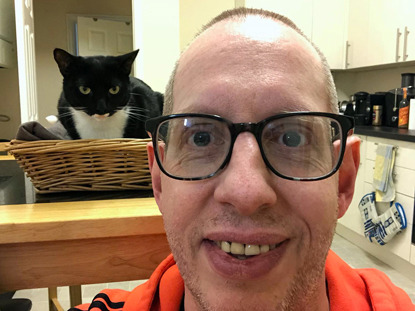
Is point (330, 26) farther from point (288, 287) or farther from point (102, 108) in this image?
point (288, 287)

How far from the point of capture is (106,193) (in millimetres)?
891

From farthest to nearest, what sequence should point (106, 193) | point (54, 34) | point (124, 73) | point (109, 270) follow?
point (54, 34), point (124, 73), point (106, 193), point (109, 270)

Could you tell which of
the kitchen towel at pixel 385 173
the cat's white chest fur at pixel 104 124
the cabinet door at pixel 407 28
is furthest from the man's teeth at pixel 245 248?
the cabinet door at pixel 407 28

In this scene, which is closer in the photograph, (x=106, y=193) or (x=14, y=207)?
(x=14, y=207)

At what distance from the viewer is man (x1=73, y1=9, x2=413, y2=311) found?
0.47 m

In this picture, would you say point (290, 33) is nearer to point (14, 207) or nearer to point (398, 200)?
point (14, 207)

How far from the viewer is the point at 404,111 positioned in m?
2.62

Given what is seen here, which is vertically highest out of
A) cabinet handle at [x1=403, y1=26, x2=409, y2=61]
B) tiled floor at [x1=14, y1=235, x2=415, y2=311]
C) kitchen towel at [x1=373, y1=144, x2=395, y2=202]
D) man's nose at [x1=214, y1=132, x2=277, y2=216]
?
cabinet handle at [x1=403, y1=26, x2=409, y2=61]

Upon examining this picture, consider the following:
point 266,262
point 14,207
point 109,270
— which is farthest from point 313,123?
point 14,207

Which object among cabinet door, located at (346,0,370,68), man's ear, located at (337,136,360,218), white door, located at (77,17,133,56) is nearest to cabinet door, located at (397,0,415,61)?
cabinet door, located at (346,0,370,68)

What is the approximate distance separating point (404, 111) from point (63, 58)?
8.18ft

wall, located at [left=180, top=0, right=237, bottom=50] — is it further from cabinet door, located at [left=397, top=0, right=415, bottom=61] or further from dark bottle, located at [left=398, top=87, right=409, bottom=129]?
dark bottle, located at [left=398, top=87, right=409, bottom=129]

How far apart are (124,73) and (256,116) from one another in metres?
0.71

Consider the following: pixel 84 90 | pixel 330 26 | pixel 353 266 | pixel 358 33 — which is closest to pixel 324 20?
pixel 330 26
